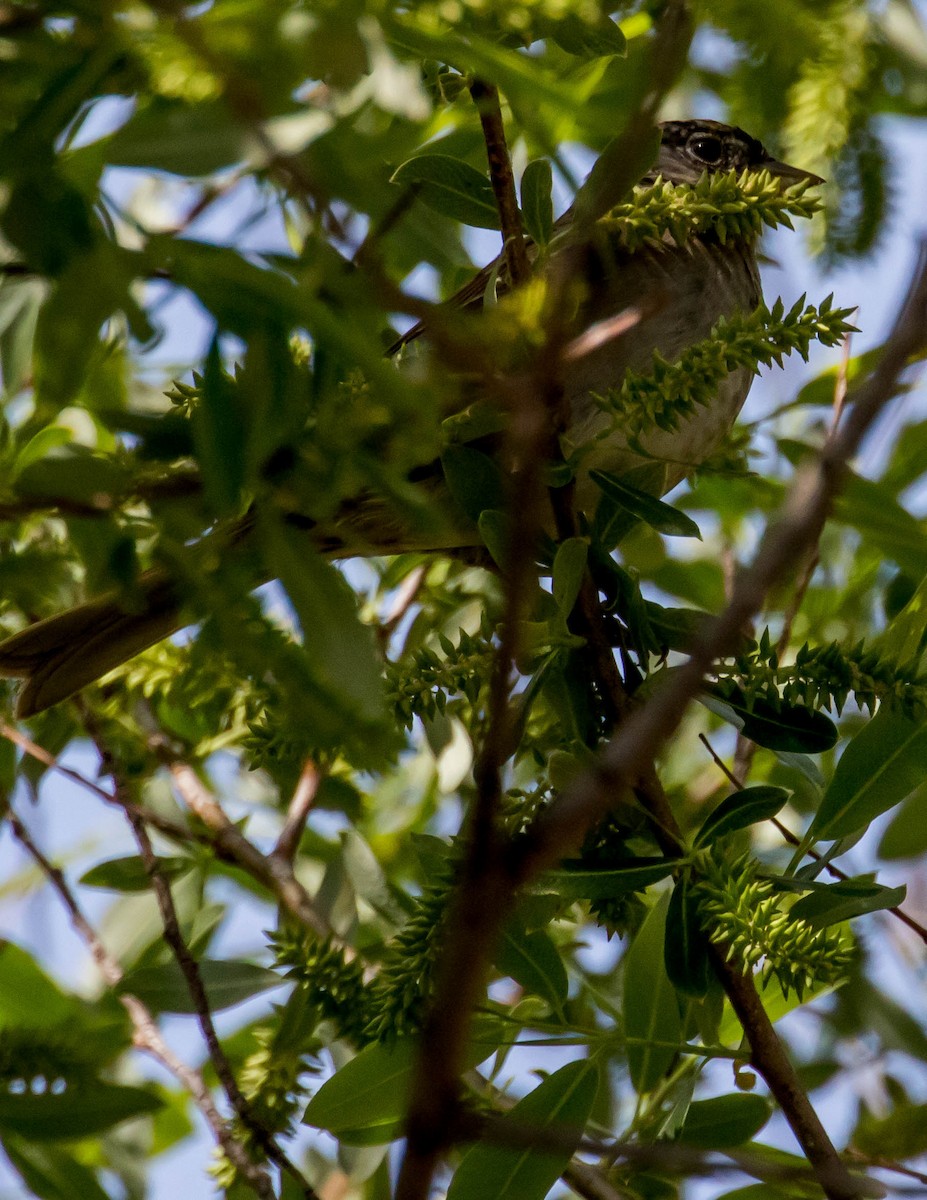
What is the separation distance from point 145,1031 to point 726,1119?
2.82 feet

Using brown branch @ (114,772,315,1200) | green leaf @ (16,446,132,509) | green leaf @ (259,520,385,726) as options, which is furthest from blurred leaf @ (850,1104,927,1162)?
green leaf @ (16,446,132,509)

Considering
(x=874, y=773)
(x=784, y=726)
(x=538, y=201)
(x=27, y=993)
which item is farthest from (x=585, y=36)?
(x=27, y=993)

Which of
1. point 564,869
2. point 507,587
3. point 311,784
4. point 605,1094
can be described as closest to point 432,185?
point 564,869

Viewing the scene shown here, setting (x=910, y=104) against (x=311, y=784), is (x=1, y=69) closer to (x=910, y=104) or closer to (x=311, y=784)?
(x=311, y=784)

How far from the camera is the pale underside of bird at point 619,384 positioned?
228cm

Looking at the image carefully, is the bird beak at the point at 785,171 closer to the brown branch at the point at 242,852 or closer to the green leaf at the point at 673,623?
the green leaf at the point at 673,623

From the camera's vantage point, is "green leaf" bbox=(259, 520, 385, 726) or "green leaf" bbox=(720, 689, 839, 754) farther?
"green leaf" bbox=(720, 689, 839, 754)

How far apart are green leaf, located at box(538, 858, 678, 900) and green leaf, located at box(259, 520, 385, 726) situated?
58cm

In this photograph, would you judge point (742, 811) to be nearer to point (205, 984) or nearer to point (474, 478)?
point (474, 478)

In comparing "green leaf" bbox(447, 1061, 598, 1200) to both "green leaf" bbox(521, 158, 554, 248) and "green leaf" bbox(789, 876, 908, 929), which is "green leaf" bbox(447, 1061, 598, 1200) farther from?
"green leaf" bbox(521, 158, 554, 248)

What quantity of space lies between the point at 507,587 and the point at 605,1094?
2.03 meters

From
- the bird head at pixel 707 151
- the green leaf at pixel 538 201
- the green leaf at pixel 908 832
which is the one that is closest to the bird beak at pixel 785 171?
the bird head at pixel 707 151

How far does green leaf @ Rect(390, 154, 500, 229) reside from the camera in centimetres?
170

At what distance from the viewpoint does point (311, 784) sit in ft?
8.34
